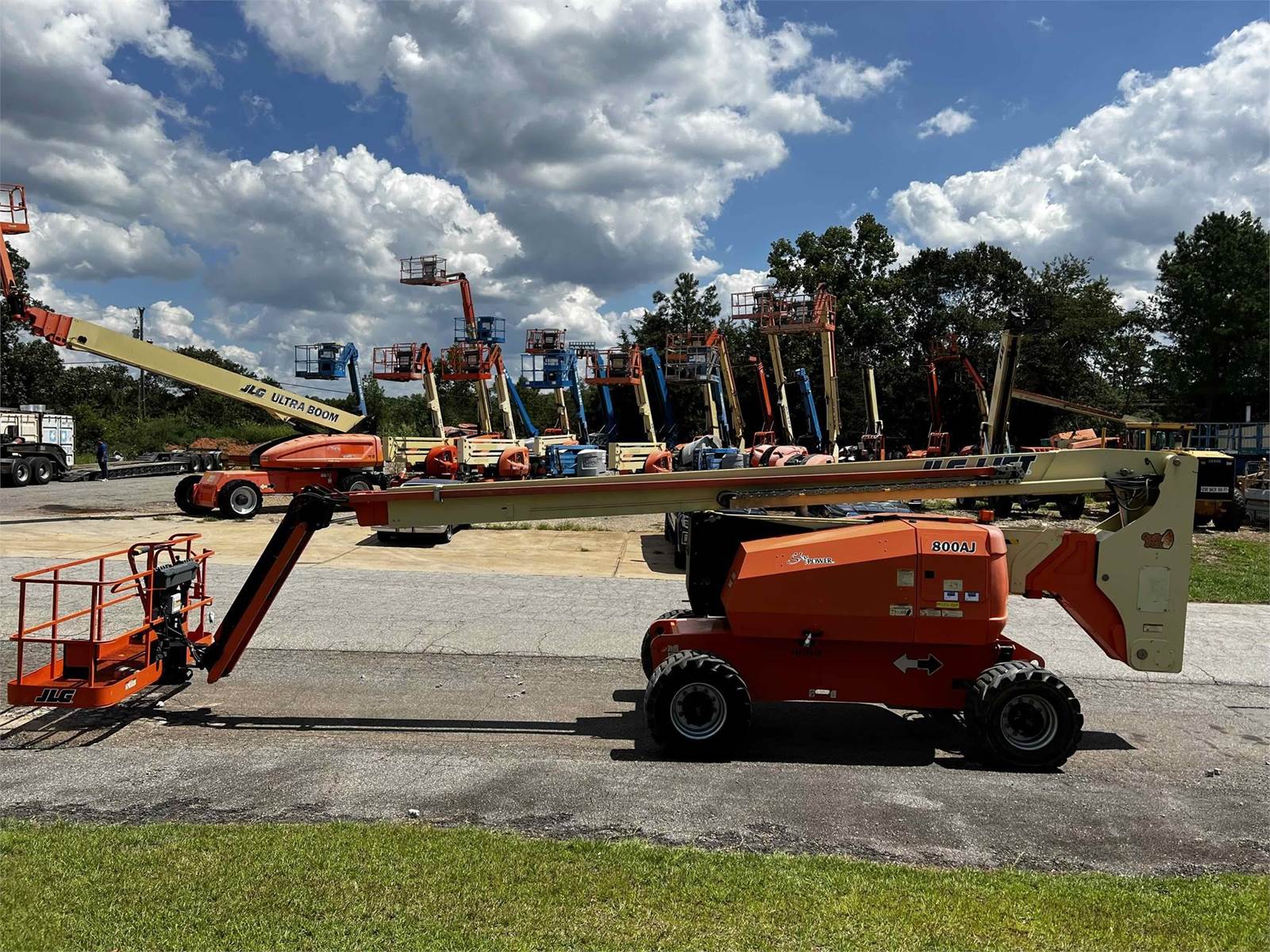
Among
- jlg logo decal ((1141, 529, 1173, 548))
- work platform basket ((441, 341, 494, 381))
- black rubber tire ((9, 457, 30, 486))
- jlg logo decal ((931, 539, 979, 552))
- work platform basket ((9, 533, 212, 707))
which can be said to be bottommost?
work platform basket ((9, 533, 212, 707))

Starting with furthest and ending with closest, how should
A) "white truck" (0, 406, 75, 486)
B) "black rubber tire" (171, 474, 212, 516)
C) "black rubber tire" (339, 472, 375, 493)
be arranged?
"white truck" (0, 406, 75, 486), "black rubber tire" (339, 472, 375, 493), "black rubber tire" (171, 474, 212, 516)

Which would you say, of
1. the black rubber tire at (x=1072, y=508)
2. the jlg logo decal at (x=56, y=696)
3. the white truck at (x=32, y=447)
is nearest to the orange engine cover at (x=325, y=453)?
the white truck at (x=32, y=447)

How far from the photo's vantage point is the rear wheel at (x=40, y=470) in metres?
33.0

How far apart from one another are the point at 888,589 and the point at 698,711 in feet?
6.18

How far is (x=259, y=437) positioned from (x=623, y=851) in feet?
206

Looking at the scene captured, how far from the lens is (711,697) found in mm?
7148

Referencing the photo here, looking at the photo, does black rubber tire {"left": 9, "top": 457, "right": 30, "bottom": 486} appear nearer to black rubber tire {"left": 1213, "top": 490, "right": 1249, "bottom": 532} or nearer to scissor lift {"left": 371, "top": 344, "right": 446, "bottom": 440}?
scissor lift {"left": 371, "top": 344, "right": 446, "bottom": 440}

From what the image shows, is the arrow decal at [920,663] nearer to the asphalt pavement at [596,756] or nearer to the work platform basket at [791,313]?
the asphalt pavement at [596,756]

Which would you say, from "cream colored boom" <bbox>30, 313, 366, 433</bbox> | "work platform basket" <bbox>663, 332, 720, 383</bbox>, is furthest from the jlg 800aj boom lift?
"work platform basket" <bbox>663, 332, 720, 383</bbox>

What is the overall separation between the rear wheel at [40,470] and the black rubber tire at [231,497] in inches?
601

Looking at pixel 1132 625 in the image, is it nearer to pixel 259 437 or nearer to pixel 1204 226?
pixel 1204 226

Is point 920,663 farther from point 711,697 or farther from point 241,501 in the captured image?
point 241,501

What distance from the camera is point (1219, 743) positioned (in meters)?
8.05

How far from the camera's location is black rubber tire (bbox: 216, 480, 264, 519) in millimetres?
22891
